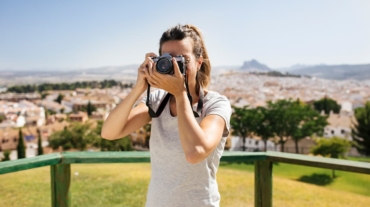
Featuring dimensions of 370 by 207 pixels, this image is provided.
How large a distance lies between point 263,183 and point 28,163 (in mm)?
958

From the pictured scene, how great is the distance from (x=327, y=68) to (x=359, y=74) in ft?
51.4

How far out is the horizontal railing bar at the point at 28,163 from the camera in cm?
124

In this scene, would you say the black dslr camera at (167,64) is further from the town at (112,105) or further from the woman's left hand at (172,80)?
the town at (112,105)

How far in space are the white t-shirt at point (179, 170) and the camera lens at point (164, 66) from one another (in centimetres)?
15

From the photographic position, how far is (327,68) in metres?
106

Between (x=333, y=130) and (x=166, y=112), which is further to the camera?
(x=333, y=130)

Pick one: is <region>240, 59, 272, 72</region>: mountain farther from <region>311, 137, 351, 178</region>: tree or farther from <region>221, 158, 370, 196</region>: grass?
<region>221, 158, 370, 196</region>: grass

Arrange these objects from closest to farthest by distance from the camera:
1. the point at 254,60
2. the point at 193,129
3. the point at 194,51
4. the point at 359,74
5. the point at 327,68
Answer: the point at 193,129 < the point at 194,51 < the point at 359,74 < the point at 327,68 < the point at 254,60

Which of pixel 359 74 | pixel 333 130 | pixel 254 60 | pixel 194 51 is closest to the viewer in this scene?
pixel 194 51

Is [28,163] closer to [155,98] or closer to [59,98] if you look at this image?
[155,98]

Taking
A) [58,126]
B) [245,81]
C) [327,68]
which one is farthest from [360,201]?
[327,68]

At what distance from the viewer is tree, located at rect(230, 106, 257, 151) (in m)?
36.1

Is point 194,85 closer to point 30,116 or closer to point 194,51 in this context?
point 194,51

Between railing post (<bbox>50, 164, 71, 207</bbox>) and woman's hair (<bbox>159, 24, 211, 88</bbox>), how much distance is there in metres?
0.72
